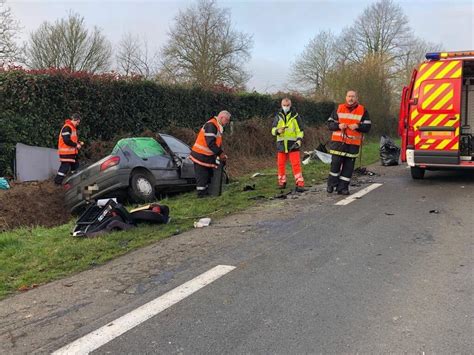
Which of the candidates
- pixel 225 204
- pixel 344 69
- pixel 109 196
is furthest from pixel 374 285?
pixel 344 69

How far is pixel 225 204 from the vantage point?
7.84 metres

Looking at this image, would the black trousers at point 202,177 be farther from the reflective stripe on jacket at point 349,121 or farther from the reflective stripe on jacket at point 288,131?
the reflective stripe on jacket at point 349,121

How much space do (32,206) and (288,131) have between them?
16.8ft

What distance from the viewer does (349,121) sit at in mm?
8523

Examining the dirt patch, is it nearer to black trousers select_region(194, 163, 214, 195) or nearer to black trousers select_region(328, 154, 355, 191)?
black trousers select_region(194, 163, 214, 195)

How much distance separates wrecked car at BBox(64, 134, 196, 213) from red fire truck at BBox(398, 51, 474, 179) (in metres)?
4.73

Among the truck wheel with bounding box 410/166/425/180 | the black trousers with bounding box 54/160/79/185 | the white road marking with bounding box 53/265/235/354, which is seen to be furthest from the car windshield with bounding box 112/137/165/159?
the truck wheel with bounding box 410/166/425/180

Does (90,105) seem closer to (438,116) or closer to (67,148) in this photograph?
(67,148)

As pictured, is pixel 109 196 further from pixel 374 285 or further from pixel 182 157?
pixel 374 285

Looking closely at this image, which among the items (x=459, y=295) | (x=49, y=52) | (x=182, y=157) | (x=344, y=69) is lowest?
(x=459, y=295)

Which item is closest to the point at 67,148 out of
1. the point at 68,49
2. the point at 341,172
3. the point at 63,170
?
the point at 63,170

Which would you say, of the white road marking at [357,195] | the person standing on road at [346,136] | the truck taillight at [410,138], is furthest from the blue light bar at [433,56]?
the white road marking at [357,195]

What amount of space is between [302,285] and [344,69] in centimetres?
2653

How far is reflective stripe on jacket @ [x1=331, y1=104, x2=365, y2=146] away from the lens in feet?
27.9
